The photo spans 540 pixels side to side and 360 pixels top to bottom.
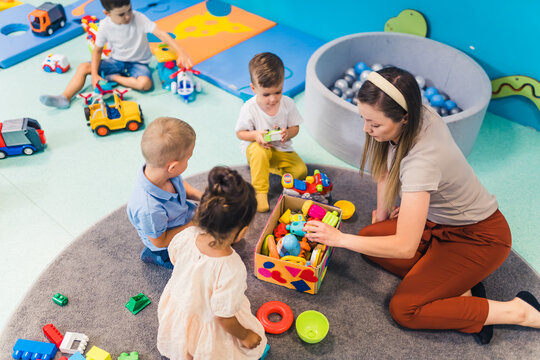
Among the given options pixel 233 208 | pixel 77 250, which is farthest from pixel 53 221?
pixel 233 208

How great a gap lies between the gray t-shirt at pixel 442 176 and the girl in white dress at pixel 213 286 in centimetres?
63

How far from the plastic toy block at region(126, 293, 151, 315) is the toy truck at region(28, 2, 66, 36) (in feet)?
8.38

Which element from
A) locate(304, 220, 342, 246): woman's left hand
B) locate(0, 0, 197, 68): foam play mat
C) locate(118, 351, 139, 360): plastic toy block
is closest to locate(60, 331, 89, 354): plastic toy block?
locate(118, 351, 139, 360): plastic toy block

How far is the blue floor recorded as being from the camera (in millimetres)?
2135

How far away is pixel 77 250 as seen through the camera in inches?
82.5

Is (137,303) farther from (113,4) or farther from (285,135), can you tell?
(113,4)

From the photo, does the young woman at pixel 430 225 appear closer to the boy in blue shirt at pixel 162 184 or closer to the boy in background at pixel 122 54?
the boy in blue shirt at pixel 162 184

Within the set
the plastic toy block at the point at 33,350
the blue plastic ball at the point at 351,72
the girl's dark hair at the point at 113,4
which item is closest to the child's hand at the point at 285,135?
the blue plastic ball at the point at 351,72

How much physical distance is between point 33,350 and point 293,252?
40.6 inches

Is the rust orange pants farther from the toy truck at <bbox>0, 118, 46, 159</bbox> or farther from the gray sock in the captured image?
the gray sock

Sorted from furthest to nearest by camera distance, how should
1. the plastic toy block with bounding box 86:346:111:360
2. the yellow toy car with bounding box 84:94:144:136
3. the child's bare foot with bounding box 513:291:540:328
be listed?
the yellow toy car with bounding box 84:94:144:136, the child's bare foot with bounding box 513:291:540:328, the plastic toy block with bounding box 86:346:111:360

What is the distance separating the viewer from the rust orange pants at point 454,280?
172 cm

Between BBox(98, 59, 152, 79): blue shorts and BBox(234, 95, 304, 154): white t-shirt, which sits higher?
BBox(234, 95, 304, 154): white t-shirt

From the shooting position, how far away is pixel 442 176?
1.61 metres
